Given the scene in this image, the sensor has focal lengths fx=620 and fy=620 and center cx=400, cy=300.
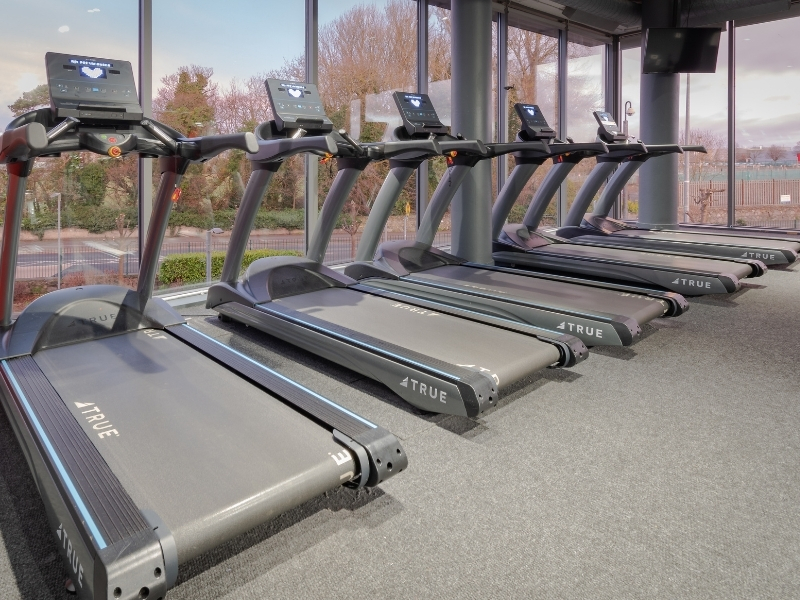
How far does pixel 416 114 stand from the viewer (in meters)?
4.78

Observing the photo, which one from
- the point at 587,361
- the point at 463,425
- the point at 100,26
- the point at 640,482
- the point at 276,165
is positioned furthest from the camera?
the point at 100,26

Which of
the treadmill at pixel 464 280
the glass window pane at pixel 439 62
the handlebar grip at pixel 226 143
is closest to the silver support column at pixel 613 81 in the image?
the glass window pane at pixel 439 62

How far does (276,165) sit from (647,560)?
3019 millimetres

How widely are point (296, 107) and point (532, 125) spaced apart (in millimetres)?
2651

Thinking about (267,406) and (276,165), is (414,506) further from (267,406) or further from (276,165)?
(276,165)

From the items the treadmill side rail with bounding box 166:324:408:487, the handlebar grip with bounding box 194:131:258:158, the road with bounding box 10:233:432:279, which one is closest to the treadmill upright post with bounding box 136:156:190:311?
the handlebar grip with bounding box 194:131:258:158

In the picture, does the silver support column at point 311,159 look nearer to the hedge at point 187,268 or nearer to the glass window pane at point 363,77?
the glass window pane at point 363,77

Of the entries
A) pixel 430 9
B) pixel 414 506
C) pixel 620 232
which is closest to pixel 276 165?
pixel 414 506

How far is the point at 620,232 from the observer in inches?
298

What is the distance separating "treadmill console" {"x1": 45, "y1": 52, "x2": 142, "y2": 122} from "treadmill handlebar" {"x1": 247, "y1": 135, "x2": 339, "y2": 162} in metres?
0.69

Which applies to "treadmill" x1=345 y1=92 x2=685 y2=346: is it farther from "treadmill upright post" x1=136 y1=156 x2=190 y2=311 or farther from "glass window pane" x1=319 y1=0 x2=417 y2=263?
"treadmill upright post" x1=136 y1=156 x2=190 y2=311

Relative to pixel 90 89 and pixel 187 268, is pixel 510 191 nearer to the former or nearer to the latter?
pixel 187 268

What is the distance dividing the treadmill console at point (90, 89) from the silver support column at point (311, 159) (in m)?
2.59

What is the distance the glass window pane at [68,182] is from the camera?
156 inches
